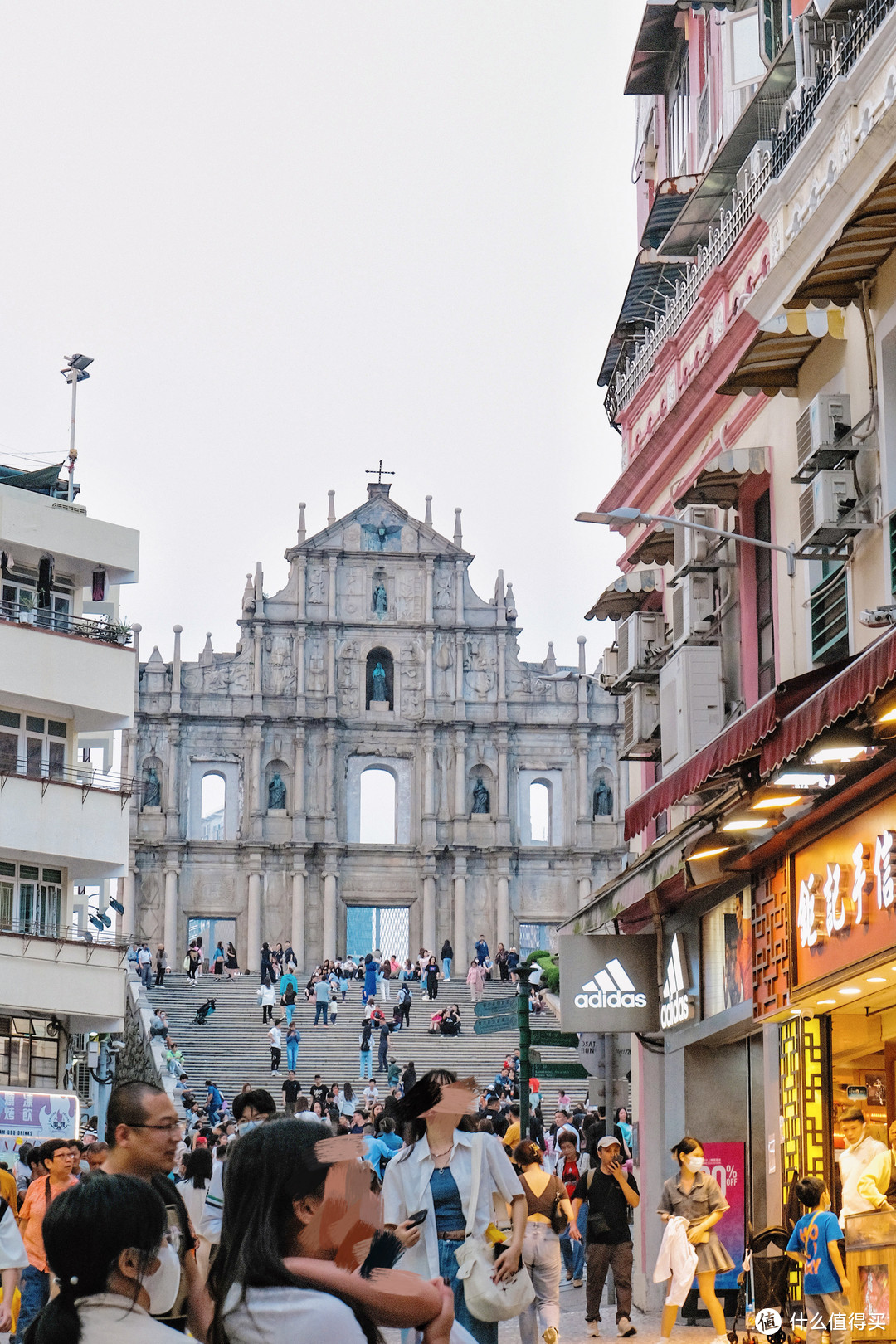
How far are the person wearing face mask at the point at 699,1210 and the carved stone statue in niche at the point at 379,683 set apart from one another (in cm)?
4157

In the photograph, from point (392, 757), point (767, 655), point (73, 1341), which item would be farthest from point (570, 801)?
point (73, 1341)

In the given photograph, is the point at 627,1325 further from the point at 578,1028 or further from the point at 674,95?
the point at 674,95

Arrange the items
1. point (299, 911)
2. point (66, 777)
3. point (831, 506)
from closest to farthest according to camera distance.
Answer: point (831, 506)
point (66, 777)
point (299, 911)

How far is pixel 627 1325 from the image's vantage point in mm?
15328

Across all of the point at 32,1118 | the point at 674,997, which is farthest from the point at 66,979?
the point at 674,997

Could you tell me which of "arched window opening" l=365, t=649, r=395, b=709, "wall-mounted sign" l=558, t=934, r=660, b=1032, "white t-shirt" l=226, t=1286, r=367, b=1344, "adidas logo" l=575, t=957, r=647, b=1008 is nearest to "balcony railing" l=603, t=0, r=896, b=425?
"wall-mounted sign" l=558, t=934, r=660, b=1032

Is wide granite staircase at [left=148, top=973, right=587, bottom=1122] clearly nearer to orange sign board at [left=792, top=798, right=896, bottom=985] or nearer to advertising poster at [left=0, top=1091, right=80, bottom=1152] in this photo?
advertising poster at [left=0, top=1091, right=80, bottom=1152]

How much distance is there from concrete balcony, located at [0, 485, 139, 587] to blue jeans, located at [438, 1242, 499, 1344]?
25796mm

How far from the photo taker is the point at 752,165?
16609 millimetres

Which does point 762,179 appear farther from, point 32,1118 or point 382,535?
point 382,535

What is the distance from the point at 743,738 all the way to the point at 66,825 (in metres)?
21.8

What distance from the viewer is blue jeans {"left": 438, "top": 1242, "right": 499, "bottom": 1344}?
8.10 meters

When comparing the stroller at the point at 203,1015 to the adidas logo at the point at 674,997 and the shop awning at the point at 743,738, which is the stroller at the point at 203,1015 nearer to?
the adidas logo at the point at 674,997

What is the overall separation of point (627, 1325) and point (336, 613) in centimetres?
4105
